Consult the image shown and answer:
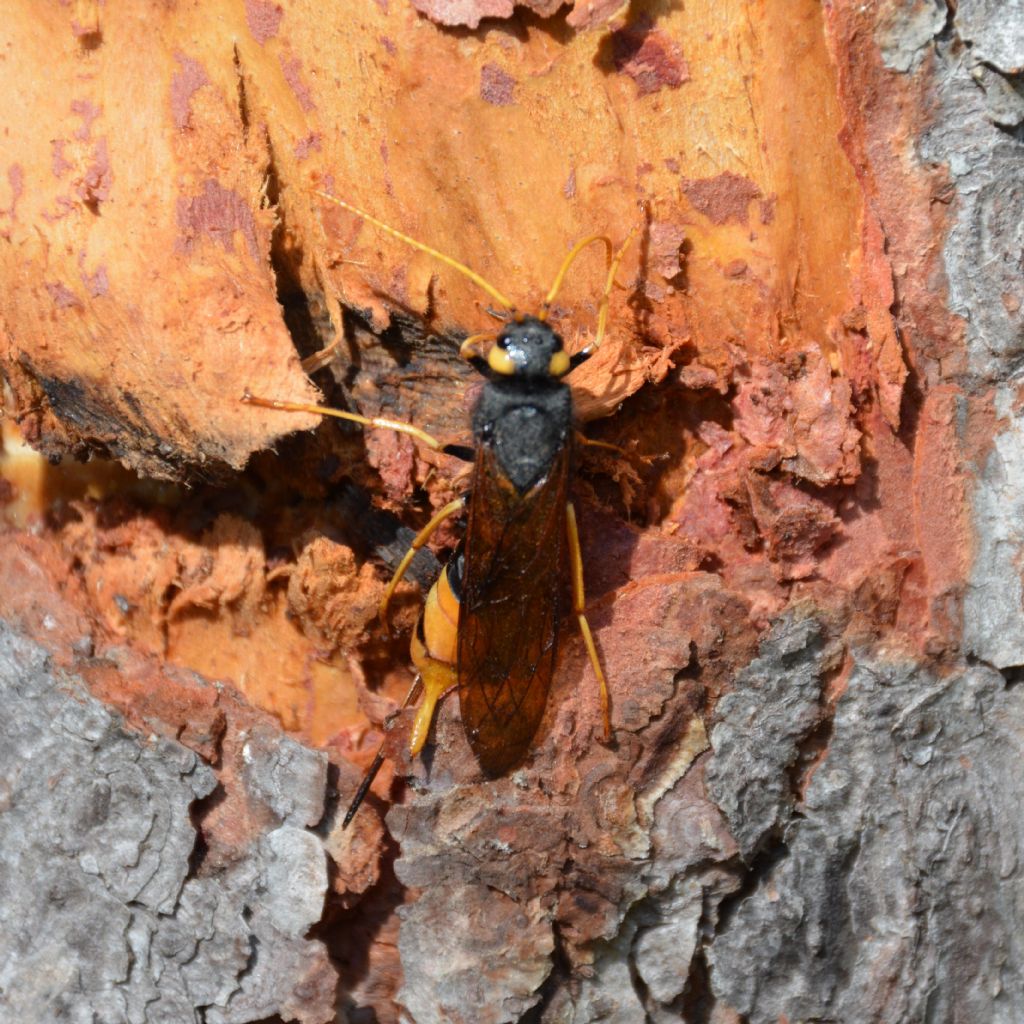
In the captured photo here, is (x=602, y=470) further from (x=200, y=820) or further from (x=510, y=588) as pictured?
(x=200, y=820)

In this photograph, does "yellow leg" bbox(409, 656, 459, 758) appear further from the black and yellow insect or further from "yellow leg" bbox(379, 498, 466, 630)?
"yellow leg" bbox(379, 498, 466, 630)

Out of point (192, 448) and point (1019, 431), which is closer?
point (1019, 431)

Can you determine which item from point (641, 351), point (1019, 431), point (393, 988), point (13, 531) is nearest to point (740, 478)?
point (641, 351)

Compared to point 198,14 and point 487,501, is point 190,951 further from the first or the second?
point 198,14

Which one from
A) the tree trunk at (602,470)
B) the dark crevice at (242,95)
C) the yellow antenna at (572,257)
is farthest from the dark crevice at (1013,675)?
the dark crevice at (242,95)

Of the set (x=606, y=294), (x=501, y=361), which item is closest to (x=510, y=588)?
(x=501, y=361)

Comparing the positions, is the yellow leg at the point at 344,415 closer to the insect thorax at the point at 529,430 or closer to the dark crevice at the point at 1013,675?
the insect thorax at the point at 529,430

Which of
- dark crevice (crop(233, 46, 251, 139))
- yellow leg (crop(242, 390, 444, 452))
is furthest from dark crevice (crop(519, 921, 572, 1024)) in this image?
dark crevice (crop(233, 46, 251, 139))

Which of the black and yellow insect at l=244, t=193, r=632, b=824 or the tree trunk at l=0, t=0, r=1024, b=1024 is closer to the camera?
the tree trunk at l=0, t=0, r=1024, b=1024
